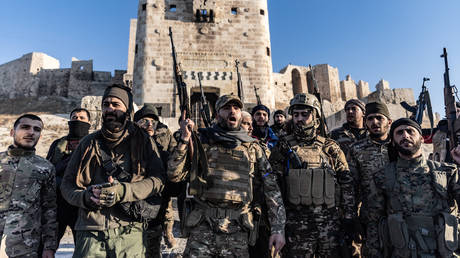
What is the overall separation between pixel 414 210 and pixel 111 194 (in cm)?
279

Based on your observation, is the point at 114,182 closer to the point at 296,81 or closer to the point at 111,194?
the point at 111,194

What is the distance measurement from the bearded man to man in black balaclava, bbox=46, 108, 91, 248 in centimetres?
78

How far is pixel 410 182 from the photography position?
2600 mm

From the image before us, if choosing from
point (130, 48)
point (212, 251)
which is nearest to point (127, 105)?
point (212, 251)

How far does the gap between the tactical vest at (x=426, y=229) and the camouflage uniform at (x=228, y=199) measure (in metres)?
1.06

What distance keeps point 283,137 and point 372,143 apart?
123 centimetres

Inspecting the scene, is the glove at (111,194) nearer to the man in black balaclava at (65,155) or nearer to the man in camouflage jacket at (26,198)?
the man in camouflage jacket at (26,198)

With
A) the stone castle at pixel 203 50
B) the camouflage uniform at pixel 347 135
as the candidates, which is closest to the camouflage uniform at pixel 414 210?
the camouflage uniform at pixel 347 135

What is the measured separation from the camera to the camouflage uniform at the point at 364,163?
304 cm

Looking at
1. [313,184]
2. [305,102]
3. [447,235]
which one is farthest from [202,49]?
[447,235]

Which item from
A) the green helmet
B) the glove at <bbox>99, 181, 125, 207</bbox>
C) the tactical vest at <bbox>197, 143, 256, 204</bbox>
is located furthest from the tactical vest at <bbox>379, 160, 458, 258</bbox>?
the glove at <bbox>99, 181, 125, 207</bbox>

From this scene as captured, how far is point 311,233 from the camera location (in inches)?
107

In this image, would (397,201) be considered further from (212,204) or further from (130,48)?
(130,48)

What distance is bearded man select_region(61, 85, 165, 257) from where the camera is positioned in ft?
7.18
